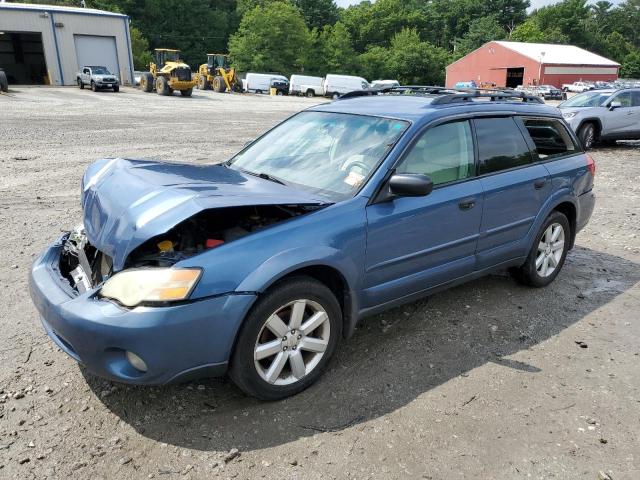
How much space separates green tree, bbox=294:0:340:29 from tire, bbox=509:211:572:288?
85.1 m

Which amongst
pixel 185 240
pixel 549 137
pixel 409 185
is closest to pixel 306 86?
pixel 549 137

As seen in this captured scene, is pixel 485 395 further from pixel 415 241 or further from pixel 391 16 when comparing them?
pixel 391 16

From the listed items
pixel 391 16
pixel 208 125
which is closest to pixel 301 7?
pixel 391 16

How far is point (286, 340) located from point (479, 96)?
2.74 metres

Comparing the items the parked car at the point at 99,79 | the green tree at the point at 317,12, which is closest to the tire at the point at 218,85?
the parked car at the point at 99,79

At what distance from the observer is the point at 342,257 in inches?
119

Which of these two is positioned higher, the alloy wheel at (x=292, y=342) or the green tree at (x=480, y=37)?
the green tree at (x=480, y=37)

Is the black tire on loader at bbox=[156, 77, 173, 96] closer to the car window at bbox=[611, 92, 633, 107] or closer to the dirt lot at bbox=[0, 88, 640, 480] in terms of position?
the car window at bbox=[611, 92, 633, 107]

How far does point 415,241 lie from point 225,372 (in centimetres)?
151

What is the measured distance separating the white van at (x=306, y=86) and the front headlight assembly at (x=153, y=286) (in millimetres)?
44895

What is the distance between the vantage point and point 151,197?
2.91 meters

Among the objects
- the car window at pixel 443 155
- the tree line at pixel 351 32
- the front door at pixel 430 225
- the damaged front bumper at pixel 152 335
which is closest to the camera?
the damaged front bumper at pixel 152 335

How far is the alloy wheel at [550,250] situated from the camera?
4625 mm

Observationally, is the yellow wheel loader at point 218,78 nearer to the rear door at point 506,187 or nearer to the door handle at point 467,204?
the rear door at point 506,187
